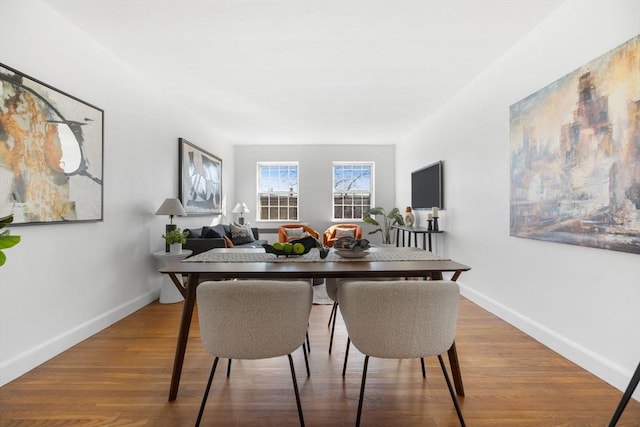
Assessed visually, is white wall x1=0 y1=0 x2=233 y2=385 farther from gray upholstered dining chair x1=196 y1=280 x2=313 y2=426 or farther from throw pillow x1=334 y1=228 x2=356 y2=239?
throw pillow x1=334 y1=228 x2=356 y2=239

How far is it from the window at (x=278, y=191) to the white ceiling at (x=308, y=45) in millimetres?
2732

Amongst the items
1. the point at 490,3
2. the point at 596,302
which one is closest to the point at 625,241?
the point at 596,302

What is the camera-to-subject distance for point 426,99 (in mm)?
4414

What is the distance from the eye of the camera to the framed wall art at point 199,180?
4.51 meters

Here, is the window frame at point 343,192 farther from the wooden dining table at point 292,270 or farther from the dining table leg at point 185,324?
the dining table leg at point 185,324

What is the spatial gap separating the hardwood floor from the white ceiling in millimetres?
2612

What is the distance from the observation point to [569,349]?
2291mm

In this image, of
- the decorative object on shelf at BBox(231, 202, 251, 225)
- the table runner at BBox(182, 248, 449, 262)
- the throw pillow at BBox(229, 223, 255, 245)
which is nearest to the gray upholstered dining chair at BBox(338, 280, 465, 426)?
the table runner at BBox(182, 248, 449, 262)

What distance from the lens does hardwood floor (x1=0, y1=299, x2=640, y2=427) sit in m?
1.66

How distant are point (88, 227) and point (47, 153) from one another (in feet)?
2.31

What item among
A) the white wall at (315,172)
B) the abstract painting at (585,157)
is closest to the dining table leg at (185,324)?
the abstract painting at (585,157)

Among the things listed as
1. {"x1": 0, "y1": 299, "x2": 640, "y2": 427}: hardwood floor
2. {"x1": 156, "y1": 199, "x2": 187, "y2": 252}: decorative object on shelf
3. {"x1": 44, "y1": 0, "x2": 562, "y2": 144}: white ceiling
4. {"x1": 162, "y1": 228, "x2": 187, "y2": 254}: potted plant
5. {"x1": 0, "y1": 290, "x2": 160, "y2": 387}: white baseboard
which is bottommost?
{"x1": 0, "y1": 299, "x2": 640, "y2": 427}: hardwood floor

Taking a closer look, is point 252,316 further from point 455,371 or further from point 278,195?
point 278,195

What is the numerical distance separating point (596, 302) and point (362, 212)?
5424 mm
